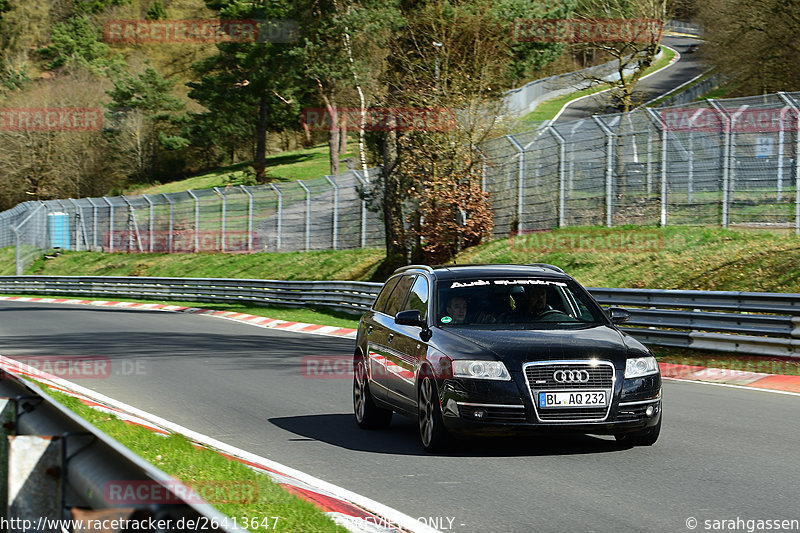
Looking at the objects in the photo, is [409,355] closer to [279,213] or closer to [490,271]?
[490,271]

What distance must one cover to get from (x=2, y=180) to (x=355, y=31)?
4357cm

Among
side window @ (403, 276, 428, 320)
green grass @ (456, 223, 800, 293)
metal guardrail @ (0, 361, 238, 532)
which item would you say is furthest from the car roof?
green grass @ (456, 223, 800, 293)

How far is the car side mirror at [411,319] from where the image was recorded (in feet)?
29.5

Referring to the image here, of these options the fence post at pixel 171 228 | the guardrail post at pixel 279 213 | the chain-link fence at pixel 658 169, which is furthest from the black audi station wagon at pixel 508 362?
the fence post at pixel 171 228

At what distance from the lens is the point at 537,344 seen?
8.18 metres

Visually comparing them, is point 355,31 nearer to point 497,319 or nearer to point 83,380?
point 83,380

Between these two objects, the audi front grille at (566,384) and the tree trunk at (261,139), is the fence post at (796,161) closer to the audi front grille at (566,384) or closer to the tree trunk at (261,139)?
the audi front grille at (566,384)

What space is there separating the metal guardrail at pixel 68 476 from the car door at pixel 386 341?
5095 mm

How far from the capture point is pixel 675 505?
21.1 feet

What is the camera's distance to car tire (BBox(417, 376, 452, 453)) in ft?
27.2

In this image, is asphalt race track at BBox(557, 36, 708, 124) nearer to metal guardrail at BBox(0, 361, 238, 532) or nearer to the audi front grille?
the audi front grille

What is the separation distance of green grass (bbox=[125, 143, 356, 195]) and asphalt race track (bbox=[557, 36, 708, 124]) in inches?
748

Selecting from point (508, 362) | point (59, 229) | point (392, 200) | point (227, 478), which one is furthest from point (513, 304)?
point (59, 229)

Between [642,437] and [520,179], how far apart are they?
20.8 meters
